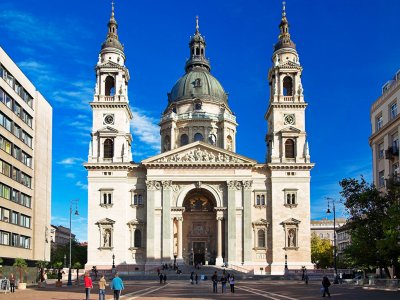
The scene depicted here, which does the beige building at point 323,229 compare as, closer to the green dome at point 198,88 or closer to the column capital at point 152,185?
the green dome at point 198,88

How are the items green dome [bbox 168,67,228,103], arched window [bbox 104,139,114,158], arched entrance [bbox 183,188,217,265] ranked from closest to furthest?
arched window [bbox 104,139,114,158] < arched entrance [bbox 183,188,217,265] < green dome [bbox 168,67,228,103]

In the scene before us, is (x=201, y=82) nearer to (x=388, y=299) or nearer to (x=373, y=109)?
(x=373, y=109)

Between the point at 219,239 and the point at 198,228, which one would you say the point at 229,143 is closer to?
the point at 198,228

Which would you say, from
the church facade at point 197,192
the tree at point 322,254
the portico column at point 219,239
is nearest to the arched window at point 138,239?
the church facade at point 197,192

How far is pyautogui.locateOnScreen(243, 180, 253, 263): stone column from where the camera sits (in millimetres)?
84375

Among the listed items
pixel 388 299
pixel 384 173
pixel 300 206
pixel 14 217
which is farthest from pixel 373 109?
pixel 14 217

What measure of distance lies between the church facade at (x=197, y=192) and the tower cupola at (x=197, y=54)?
24620 millimetres

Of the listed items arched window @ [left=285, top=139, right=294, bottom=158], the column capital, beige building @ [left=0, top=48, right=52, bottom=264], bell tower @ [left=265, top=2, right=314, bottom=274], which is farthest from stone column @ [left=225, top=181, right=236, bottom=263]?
beige building @ [left=0, top=48, right=52, bottom=264]

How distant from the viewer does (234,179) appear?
8631 centimetres

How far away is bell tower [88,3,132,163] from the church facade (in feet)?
0.47

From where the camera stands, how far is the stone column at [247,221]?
8438 cm

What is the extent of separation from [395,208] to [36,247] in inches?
1750

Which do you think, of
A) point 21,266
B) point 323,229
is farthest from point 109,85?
point 323,229

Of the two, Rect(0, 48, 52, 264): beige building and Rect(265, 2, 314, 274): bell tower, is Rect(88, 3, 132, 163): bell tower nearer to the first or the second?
Rect(0, 48, 52, 264): beige building
